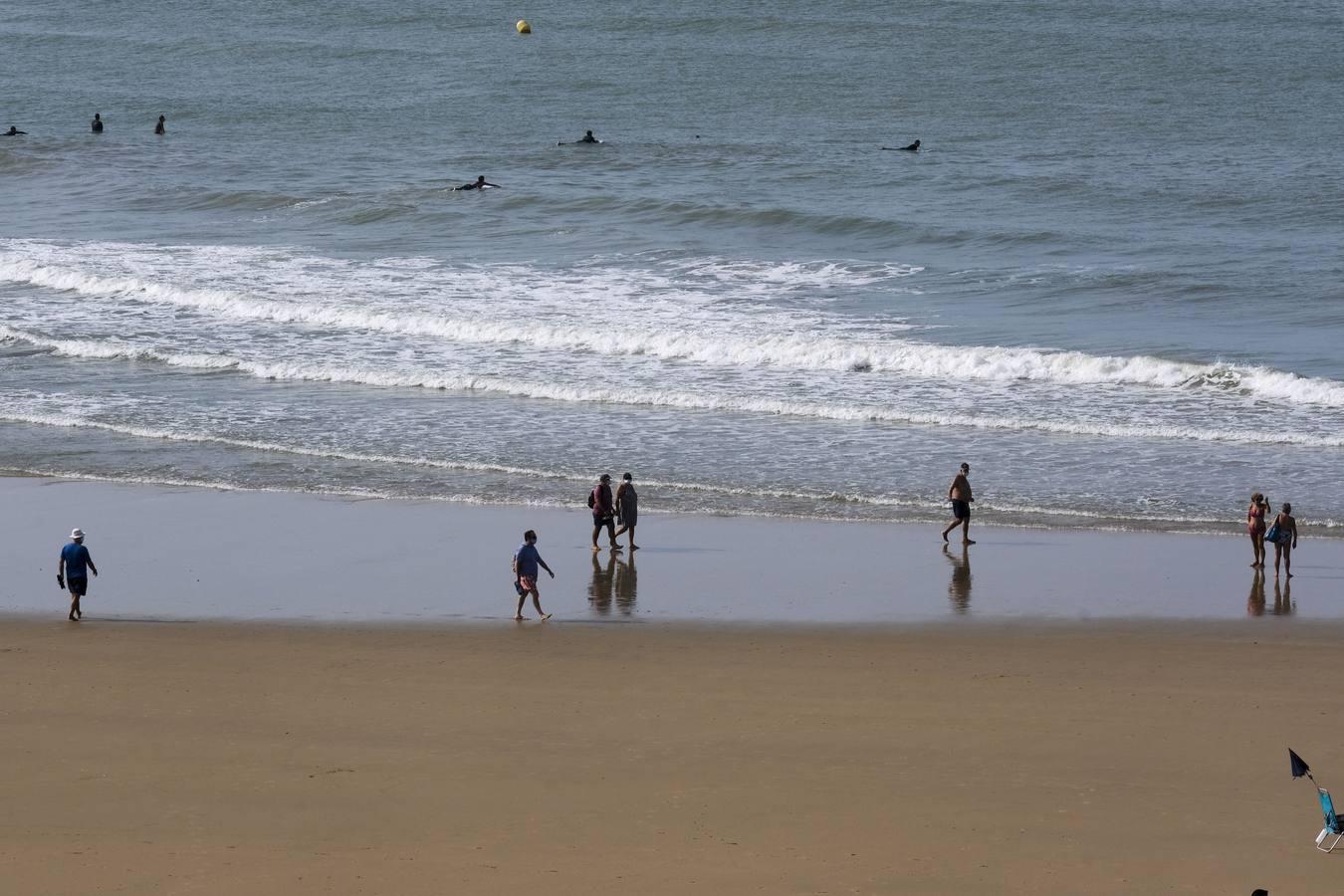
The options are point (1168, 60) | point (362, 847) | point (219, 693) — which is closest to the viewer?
point (362, 847)

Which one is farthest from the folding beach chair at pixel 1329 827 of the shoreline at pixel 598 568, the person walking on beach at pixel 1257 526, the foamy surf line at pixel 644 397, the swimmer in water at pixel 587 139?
the swimmer in water at pixel 587 139

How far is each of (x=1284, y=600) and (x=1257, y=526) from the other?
1.07 meters

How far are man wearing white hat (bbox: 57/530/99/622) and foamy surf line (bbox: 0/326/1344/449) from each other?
9.91 meters

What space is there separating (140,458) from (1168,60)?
4516 centimetres

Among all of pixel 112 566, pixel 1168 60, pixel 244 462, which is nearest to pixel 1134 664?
pixel 112 566

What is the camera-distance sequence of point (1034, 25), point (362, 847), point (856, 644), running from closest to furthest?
point (362, 847)
point (856, 644)
point (1034, 25)

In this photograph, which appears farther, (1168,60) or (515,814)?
(1168,60)

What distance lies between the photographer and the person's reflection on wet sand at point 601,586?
14.3m

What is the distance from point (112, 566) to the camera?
1548 centimetres

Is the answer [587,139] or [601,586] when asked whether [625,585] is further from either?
[587,139]

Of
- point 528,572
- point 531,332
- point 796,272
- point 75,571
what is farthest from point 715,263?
point 75,571

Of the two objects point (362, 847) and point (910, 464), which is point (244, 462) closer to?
point (910, 464)

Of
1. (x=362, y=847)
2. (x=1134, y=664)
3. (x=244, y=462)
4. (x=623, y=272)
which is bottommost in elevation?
(x=362, y=847)

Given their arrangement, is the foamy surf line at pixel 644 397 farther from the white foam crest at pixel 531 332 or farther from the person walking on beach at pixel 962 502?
the person walking on beach at pixel 962 502
